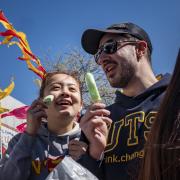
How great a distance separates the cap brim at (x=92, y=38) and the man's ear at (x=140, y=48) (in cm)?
19

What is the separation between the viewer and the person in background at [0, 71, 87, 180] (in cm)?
251

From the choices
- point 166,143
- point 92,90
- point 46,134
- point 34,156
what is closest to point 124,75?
point 92,90

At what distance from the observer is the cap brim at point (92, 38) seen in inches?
107

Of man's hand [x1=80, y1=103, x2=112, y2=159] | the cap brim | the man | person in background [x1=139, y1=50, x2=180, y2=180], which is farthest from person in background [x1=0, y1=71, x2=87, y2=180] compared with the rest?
person in background [x1=139, y1=50, x2=180, y2=180]

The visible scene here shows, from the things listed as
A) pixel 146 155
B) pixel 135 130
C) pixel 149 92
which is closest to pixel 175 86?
pixel 146 155

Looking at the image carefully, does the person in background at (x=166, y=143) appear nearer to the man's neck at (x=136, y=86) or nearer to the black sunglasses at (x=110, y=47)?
the man's neck at (x=136, y=86)

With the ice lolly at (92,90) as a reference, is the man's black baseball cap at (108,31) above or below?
above

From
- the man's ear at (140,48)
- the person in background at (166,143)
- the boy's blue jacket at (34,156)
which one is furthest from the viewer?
the man's ear at (140,48)

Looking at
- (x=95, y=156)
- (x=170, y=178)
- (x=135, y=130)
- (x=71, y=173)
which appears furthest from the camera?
(x=135, y=130)

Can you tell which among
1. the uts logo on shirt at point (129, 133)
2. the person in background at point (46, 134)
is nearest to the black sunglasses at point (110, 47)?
the person in background at point (46, 134)

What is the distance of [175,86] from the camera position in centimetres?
102

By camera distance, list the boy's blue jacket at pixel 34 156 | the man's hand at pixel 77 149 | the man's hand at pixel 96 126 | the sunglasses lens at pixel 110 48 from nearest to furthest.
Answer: the man's hand at pixel 96 126, the man's hand at pixel 77 149, the boy's blue jacket at pixel 34 156, the sunglasses lens at pixel 110 48

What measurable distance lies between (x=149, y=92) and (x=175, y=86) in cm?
129

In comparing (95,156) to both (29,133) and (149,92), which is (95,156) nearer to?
(149,92)
